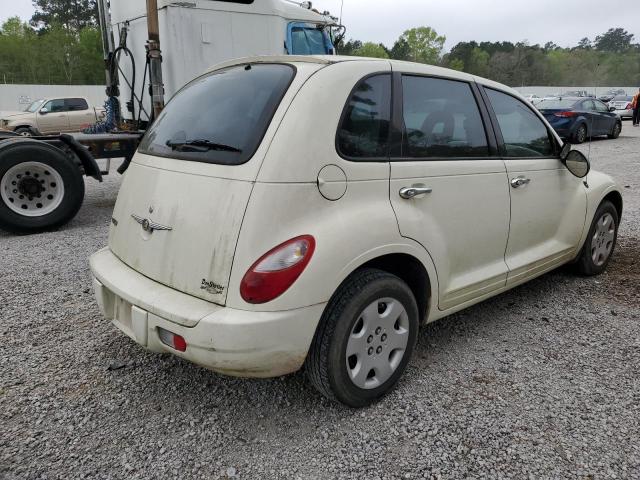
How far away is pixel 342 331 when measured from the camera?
2.35m

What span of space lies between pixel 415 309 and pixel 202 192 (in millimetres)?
1282

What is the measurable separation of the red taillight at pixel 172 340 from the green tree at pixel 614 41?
13930cm

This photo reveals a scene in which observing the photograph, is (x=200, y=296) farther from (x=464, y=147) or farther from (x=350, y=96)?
(x=464, y=147)

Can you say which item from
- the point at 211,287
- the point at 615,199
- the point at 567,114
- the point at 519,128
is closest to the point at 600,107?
the point at 567,114

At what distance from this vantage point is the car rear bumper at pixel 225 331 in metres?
2.13

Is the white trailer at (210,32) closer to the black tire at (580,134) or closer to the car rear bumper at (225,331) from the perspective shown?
the car rear bumper at (225,331)

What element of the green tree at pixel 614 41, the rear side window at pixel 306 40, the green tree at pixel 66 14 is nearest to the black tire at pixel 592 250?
the rear side window at pixel 306 40

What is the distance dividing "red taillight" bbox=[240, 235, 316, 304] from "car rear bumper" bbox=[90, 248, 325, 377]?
0.08 meters

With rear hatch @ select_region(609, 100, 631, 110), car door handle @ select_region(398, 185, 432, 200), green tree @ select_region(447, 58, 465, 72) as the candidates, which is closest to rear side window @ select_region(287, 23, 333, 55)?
car door handle @ select_region(398, 185, 432, 200)

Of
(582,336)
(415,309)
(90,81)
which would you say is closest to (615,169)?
(582,336)

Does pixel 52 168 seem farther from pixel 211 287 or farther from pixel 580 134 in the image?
pixel 580 134

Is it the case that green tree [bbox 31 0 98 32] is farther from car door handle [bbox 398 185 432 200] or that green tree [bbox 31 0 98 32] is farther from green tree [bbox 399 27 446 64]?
car door handle [bbox 398 185 432 200]

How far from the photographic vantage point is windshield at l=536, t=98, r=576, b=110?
53.1 feet

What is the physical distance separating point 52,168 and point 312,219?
16.0 feet
